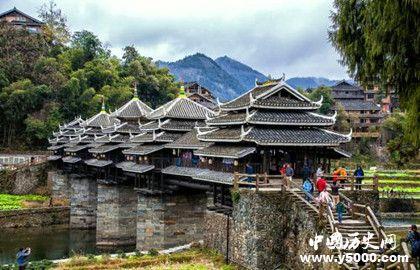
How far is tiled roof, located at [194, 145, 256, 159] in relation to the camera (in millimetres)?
26281

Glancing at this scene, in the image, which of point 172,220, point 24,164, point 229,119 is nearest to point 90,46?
point 24,164

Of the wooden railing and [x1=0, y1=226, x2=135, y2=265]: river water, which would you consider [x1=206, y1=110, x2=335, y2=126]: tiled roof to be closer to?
[x1=0, y1=226, x2=135, y2=265]: river water

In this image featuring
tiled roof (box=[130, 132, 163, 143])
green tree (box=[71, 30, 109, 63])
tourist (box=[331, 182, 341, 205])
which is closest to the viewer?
tourist (box=[331, 182, 341, 205])

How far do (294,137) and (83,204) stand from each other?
106ft

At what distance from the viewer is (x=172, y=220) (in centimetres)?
3644

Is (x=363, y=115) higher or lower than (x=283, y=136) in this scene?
higher

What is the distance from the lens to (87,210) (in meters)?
53.5

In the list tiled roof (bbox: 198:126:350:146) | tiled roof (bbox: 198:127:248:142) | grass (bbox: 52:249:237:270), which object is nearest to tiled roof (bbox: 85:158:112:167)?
grass (bbox: 52:249:237:270)

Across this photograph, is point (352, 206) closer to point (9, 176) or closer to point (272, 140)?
point (272, 140)

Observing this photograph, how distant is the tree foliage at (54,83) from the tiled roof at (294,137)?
5315 centimetres

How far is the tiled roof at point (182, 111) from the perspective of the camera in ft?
131

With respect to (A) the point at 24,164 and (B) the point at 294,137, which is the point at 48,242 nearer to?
(A) the point at 24,164

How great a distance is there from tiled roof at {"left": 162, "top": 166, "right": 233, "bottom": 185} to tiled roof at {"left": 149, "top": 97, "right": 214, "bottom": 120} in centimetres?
487

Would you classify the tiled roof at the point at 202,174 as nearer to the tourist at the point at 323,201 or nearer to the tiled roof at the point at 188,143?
the tiled roof at the point at 188,143
